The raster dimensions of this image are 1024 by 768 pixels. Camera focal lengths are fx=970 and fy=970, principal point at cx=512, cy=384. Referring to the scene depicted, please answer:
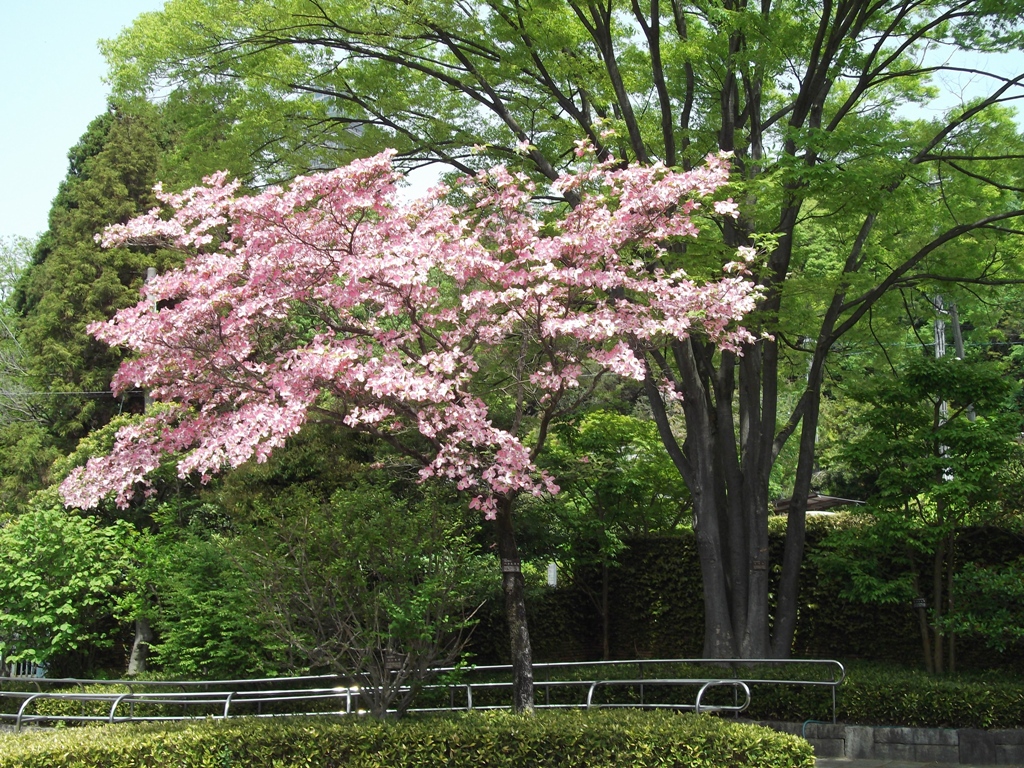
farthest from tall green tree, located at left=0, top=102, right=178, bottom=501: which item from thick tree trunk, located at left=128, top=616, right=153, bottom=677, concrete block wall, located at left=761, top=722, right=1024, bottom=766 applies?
concrete block wall, located at left=761, top=722, right=1024, bottom=766

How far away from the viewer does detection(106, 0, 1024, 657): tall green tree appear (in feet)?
32.8

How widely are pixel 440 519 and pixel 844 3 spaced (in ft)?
21.9

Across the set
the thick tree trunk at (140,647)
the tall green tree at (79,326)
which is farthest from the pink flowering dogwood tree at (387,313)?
the tall green tree at (79,326)

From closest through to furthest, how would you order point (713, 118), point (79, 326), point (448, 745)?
point (448, 745)
point (713, 118)
point (79, 326)

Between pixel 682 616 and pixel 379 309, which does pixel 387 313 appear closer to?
pixel 379 309

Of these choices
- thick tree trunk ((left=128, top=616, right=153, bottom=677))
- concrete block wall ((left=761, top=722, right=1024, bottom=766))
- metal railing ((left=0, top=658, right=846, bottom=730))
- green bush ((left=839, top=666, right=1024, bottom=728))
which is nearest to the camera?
concrete block wall ((left=761, top=722, right=1024, bottom=766))

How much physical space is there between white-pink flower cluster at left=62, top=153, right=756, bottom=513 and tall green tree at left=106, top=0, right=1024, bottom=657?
278 cm

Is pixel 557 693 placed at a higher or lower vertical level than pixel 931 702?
lower

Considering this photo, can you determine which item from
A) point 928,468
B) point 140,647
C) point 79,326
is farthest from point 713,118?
point 79,326

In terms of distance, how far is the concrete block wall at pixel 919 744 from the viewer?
27.0 feet

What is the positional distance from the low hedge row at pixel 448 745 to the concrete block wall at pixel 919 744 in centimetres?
297

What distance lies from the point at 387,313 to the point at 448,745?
298 centimetres

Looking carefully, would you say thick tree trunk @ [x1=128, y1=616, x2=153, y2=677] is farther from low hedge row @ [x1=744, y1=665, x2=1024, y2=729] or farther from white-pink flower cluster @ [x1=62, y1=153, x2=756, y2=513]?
low hedge row @ [x1=744, y1=665, x2=1024, y2=729]

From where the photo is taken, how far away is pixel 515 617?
7340 mm
